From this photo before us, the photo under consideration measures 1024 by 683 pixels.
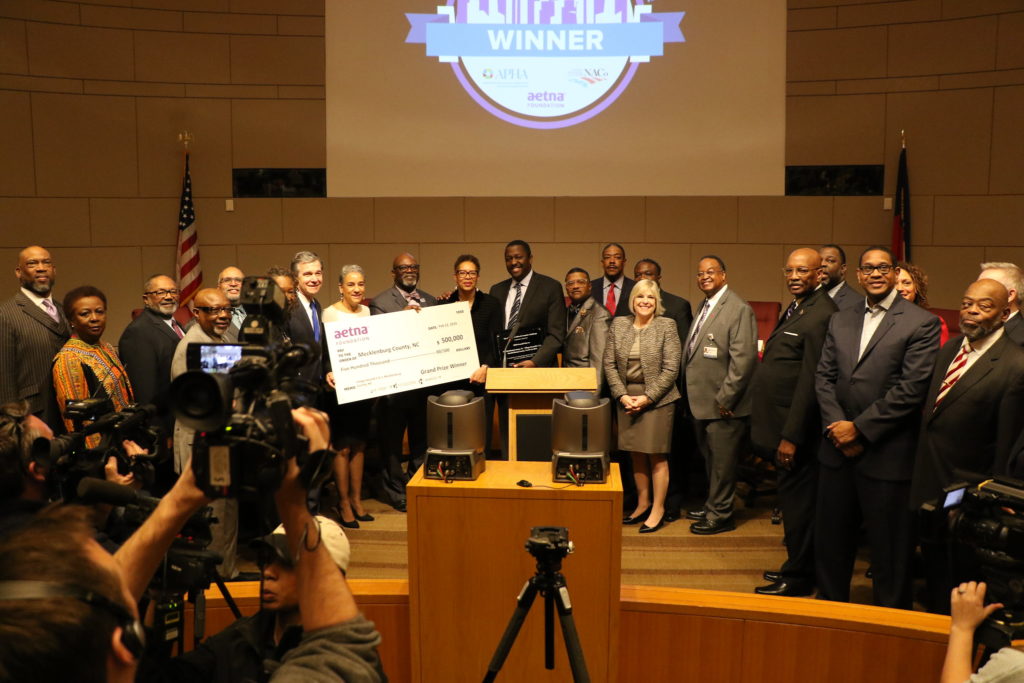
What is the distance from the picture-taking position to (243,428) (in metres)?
1.26

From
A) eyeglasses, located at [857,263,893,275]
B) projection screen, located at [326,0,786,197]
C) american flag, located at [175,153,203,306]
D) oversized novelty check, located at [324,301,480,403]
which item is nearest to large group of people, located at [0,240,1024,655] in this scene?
eyeglasses, located at [857,263,893,275]

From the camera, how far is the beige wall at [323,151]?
277 inches

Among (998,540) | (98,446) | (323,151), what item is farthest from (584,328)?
(323,151)

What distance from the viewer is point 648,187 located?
22.6 feet

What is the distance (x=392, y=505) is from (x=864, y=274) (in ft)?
9.61

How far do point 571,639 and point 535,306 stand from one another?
300 centimetres

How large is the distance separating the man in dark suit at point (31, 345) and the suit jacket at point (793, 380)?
11.0ft

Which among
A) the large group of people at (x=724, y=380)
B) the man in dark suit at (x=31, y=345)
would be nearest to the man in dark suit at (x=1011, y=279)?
the large group of people at (x=724, y=380)

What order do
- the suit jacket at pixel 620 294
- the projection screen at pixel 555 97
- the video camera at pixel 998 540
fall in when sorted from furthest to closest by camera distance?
the projection screen at pixel 555 97 < the suit jacket at pixel 620 294 < the video camera at pixel 998 540

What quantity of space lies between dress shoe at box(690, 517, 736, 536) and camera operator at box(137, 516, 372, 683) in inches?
127

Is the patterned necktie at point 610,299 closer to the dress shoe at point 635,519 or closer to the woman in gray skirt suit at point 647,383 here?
the woman in gray skirt suit at point 647,383

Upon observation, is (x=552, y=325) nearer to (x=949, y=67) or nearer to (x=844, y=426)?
(x=844, y=426)

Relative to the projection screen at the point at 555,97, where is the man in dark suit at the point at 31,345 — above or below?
below

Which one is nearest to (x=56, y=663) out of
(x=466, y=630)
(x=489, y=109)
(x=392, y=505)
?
(x=466, y=630)
